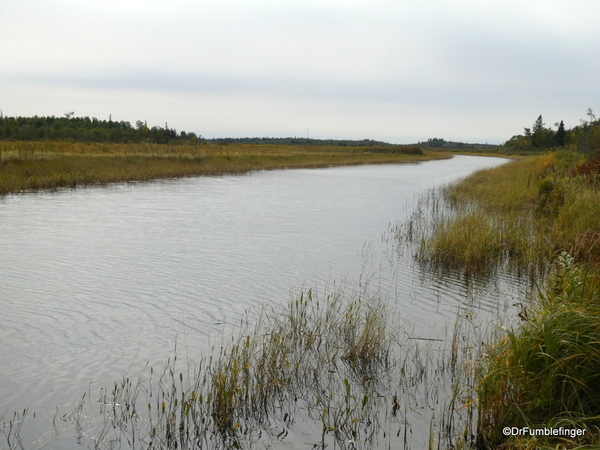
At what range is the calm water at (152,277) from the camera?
618 centimetres

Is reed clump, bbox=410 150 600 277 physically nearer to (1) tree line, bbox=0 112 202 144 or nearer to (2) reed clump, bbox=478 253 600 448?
(2) reed clump, bbox=478 253 600 448

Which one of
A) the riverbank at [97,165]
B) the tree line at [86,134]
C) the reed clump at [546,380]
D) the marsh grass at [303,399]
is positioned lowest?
the marsh grass at [303,399]

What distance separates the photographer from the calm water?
20.3 ft

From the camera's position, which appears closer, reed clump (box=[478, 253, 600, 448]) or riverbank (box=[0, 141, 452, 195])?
reed clump (box=[478, 253, 600, 448])

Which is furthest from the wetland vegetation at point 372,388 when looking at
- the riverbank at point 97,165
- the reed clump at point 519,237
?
the riverbank at point 97,165

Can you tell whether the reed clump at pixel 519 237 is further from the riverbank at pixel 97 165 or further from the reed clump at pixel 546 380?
the riverbank at pixel 97 165

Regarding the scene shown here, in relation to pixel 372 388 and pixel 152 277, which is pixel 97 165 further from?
pixel 372 388

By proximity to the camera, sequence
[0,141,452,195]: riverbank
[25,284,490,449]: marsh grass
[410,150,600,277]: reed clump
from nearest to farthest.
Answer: [25,284,490,449]: marsh grass
[410,150,600,277]: reed clump
[0,141,452,195]: riverbank

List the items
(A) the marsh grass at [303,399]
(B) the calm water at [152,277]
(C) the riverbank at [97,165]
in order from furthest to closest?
1. (C) the riverbank at [97,165]
2. (B) the calm water at [152,277]
3. (A) the marsh grass at [303,399]

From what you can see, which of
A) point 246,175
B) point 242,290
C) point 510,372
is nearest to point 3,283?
point 242,290

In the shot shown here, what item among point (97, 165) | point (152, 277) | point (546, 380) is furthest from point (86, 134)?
point (546, 380)

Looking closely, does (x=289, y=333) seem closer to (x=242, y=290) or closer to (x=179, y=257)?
(x=242, y=290)

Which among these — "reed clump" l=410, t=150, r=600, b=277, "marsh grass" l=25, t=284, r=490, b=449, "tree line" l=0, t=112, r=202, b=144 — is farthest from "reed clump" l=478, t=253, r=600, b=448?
"tree line" l=0, t=112, r=202, b=144

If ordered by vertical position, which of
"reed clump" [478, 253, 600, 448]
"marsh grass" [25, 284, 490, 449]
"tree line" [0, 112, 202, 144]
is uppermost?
"tree line" [0, 112, 202, 144]
